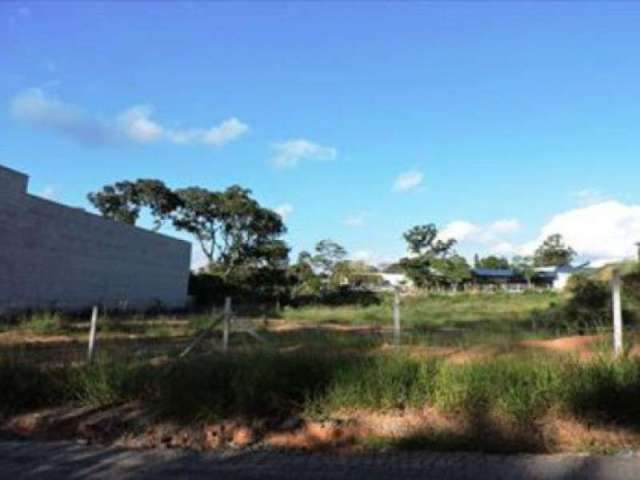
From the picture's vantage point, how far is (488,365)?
8.55 m

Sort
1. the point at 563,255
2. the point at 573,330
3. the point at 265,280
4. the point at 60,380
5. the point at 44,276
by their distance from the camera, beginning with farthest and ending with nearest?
the point at 563,255 → the point at 265,280 → the point at 44,276 → the point at 573,330 → the point at 60,380

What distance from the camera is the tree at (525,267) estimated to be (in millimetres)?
111000

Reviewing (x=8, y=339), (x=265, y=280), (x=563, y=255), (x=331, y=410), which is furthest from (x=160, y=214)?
(x=563, y=255)

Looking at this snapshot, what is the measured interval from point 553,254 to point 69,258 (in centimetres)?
10481

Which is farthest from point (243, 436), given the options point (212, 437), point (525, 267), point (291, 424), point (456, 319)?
point (525, 267)

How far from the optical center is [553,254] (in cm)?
12862

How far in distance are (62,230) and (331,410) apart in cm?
3263

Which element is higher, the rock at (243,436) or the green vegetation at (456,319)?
the green vegetation at (456,319)

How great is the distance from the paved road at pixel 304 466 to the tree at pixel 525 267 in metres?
107

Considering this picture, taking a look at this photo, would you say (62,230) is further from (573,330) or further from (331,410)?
(331,410)

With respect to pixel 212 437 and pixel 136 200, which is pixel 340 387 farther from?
pixel 136 200

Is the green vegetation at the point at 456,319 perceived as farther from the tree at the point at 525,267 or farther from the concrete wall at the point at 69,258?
the tree at the point at 525,267

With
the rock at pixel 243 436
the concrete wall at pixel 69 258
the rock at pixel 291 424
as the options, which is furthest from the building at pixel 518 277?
the rock at pixel 243 436

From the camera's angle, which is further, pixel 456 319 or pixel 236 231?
pixel 236 231
